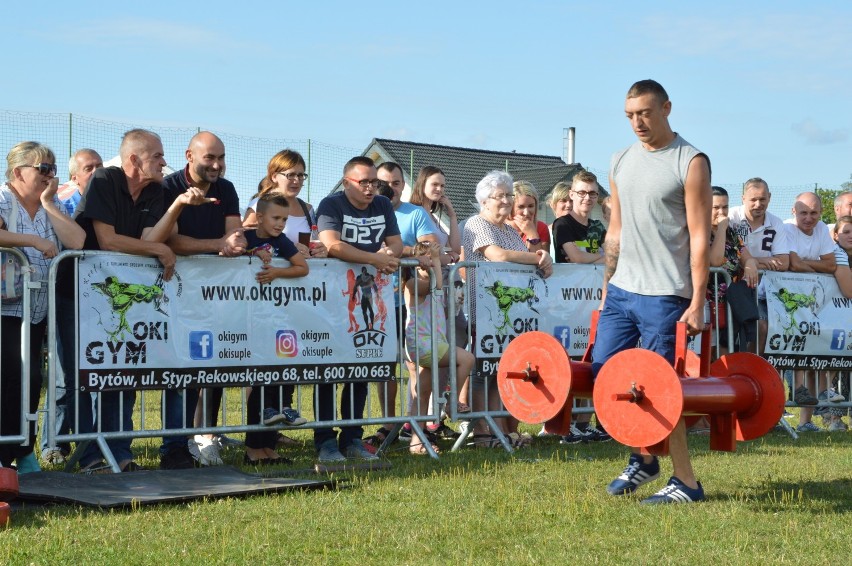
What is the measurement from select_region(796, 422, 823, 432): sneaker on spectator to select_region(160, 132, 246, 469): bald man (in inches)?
236

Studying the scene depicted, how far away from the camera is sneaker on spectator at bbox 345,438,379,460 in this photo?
9.09 m

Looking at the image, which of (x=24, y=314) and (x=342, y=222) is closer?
(x=24, y=314)

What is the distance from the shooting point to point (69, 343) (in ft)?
26.6

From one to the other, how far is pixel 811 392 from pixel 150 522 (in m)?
8.05

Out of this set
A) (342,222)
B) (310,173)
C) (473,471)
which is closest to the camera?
(473,471)

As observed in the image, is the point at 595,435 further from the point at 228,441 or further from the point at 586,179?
the point at 228,441

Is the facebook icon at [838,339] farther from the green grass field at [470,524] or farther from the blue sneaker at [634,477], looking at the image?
the blue sneaker at [634,477]

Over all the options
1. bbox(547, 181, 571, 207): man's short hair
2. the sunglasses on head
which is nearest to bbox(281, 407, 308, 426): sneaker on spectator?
the sunglasses on head

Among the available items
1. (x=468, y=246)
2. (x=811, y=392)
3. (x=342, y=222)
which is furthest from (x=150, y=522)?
(x=811, y=392)

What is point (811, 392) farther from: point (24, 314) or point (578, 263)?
point (24, 314)

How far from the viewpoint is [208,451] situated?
8812mm

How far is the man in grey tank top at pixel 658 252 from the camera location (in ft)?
21.5

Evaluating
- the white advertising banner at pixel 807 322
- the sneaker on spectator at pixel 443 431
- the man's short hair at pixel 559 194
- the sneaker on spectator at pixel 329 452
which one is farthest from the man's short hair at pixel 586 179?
the sneaker on spectator at pixel 329 452

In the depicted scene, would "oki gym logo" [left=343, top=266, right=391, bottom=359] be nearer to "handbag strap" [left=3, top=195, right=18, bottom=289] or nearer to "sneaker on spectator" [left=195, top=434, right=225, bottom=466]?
"sneaker on spectator" [left=195, top=434, right=225, bottom=466]
